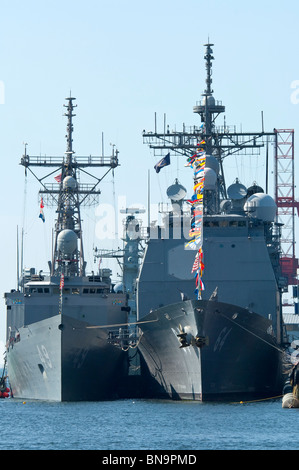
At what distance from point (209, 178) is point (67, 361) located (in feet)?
27.3

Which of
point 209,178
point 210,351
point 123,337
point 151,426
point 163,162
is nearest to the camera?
point 151,426

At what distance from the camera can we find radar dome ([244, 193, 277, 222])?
150 ft

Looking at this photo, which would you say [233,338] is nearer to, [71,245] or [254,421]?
[254,421]

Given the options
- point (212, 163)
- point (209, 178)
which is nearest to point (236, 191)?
point (212, 163)

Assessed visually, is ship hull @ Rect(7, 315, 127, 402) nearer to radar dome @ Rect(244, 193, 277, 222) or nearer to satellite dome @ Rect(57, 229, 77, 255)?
satellite dome @ Rect(57, 229, 77, 255)

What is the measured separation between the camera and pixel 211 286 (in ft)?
144

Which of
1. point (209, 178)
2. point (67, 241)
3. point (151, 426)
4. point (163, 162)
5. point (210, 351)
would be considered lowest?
point (151, 426)

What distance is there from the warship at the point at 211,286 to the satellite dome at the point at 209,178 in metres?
0.03

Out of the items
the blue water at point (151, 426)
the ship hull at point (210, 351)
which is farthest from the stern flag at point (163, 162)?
the blue water at point (151, 426)

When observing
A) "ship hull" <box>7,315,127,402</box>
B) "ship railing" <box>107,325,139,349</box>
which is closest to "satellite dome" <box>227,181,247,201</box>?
"ship railing" <box>107,325,139,349</box>

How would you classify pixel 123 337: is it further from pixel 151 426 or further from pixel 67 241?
pixel 151 426

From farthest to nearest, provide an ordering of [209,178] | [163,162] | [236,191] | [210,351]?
[236,191] → [163,162] → [209,178] → [210,351]

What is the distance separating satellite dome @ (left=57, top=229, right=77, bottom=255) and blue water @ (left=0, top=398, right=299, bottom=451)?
657 centimetres
